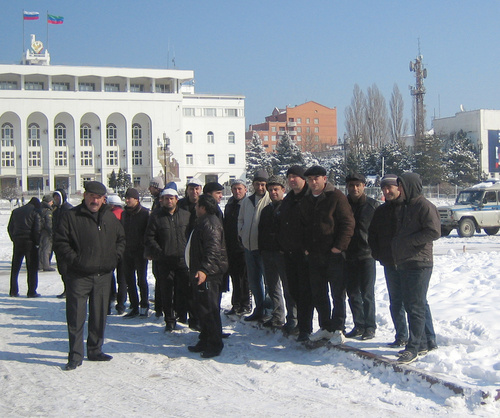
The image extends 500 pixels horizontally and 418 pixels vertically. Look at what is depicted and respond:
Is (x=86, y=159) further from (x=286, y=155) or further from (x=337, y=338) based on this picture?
(x=337, y=338)

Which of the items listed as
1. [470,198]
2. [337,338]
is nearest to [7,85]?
[470,198]

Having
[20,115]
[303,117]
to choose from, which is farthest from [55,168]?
[303,117]

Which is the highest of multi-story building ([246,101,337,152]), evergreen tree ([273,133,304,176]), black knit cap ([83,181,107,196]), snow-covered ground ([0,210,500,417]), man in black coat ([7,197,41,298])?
multi-story building ([246,101,337,152])

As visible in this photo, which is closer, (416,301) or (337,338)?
(416,301)

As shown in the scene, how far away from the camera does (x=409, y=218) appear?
6227 mm

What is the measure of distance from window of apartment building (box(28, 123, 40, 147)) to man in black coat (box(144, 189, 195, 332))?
272 feet

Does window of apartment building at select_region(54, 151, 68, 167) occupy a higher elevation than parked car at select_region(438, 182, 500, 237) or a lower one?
higher

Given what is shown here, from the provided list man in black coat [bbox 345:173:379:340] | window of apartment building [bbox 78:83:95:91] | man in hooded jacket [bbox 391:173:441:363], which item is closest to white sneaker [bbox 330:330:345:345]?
man in black coat [bbox 345:173:379:340]

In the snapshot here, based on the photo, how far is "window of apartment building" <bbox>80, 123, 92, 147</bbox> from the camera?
87956mm

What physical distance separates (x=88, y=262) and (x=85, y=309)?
587mm

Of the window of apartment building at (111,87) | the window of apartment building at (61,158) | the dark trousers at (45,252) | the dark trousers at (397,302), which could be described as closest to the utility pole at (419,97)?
the window of apartment building at (111,87)

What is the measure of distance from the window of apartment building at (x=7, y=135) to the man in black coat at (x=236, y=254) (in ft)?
272

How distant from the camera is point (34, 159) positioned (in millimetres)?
85312

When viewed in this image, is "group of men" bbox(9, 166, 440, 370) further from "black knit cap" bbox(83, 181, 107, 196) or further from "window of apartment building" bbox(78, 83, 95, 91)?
"window of apartment building" bbox(78, 83, 95, 91)
